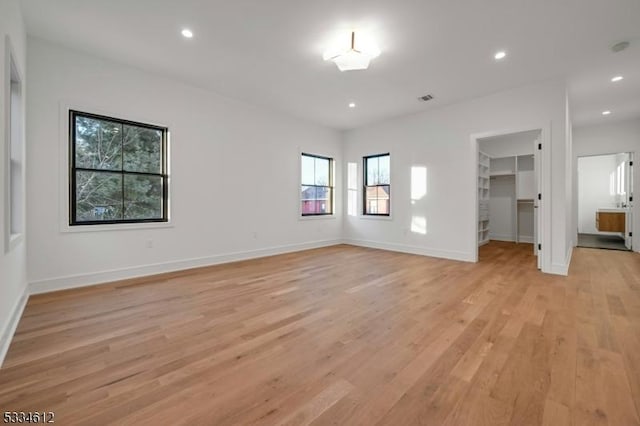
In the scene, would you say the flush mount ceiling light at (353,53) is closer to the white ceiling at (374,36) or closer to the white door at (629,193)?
the white ceiling at (374,36)

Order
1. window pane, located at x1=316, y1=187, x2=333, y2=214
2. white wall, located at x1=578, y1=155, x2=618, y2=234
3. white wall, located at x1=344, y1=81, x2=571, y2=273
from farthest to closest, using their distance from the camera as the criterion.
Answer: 1. white wall, located at x1=578, y1=155, x2=618, y2=234
2. window pane, located at x1=316, y1=187, x2=333, y2=214
3. white wall, located at x1=344, y1=81, x2=571, y2=273

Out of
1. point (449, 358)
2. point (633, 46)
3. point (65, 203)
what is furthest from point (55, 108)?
point (633, 46)

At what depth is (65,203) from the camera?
131 inches

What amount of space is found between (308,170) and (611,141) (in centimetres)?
669

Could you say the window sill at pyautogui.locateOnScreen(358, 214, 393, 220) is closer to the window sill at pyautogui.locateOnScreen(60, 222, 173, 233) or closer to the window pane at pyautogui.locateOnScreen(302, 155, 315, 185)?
the window pane at pyautogui.locateOnScreen(302, 155, 315, 185)

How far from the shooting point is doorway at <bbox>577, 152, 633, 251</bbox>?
301 inches

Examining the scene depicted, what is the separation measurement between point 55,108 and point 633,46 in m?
6.75

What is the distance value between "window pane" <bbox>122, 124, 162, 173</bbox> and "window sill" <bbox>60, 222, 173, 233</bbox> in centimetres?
77

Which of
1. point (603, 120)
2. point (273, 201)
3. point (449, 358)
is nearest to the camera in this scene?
point (449, 358)

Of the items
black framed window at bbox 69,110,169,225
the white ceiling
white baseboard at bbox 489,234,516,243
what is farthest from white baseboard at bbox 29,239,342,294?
white baseboard at bbox 489,234,516,243

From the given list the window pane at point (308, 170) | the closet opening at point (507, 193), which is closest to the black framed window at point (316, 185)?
the window pane at point (308, 170)

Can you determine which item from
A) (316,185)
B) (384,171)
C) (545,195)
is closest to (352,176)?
(384,171)

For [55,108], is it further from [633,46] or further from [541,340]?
[633,46]

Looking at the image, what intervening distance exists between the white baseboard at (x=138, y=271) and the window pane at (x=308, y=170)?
1593mm
